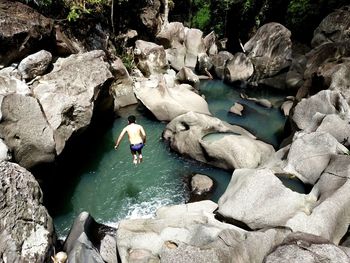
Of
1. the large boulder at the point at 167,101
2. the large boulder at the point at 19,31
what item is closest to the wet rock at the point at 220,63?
the large boulder at the point at 167,101

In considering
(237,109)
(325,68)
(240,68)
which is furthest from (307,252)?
(240,68)

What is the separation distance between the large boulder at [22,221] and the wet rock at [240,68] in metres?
17.5

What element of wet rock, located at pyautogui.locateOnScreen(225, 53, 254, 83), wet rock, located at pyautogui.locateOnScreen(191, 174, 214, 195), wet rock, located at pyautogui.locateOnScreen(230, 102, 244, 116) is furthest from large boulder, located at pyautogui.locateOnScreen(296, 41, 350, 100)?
wet rock, located at pyautogui.locateOnScreen(225, 53, 254, 83)

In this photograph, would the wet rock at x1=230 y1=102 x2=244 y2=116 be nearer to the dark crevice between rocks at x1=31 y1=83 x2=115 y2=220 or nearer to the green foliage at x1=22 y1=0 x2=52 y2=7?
the dark crevice between rocks at x1=31 y1=83 x2=115 y2=220

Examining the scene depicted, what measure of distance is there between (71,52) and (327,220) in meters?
12.4

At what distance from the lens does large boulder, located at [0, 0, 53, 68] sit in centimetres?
1275

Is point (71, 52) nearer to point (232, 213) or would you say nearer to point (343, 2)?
point (232, 213)

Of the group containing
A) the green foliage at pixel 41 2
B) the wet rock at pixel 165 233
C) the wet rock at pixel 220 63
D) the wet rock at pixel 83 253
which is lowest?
the wet rock at pixel 220 63

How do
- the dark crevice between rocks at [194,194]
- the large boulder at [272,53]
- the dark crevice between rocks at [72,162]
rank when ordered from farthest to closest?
1. the large boulder at [272,53]
2. the dark crevice between rocks at [194,194]
3. the dark crevice between rocks at [72,162]

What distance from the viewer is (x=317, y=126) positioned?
12.3 m

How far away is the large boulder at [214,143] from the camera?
1278cm

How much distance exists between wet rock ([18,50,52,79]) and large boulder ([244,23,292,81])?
46.8 ft

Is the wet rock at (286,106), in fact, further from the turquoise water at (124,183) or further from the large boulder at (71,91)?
the large boulder at (71,91)

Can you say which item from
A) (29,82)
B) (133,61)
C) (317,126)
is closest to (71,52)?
(29,82)
